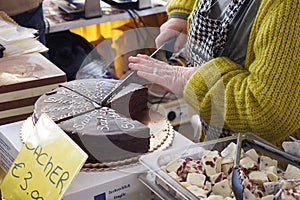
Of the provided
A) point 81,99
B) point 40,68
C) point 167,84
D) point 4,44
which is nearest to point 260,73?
point 167,84

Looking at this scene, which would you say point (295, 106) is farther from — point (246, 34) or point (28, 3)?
point (28, 3)

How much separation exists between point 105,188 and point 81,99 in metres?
0.23

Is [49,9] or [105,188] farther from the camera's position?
[49,9]

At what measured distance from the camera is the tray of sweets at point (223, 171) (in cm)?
75

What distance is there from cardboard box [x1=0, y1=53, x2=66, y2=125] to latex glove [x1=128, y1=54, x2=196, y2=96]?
203mm

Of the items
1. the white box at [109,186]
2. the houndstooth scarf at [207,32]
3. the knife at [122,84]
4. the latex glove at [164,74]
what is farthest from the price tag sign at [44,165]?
the houndstooth scarf at [207,32]

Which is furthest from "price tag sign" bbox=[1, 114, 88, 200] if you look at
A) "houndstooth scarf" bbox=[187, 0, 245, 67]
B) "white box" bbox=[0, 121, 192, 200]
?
"houndstooth scarf" bbox=[187, 0, 245, 67]

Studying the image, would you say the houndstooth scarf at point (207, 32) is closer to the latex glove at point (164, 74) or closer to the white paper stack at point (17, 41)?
the latex glove at point (164, 74)

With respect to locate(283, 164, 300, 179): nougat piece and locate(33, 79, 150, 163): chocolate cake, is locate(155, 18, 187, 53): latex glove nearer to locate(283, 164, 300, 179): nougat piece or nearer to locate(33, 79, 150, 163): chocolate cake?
locate(33, 79, 150, 163): chocolate cake

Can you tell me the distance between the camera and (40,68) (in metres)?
1.20

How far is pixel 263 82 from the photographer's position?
0.92 metres

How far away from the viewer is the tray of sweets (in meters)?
0.75

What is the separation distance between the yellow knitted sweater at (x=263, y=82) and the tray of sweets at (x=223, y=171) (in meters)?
0.10

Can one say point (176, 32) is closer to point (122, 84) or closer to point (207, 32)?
point (207, 32)
